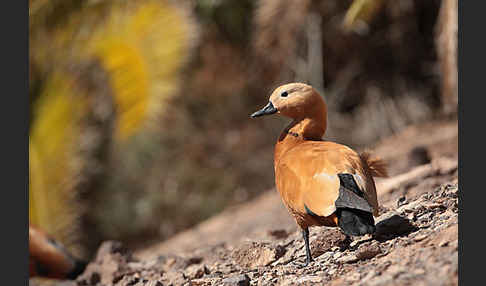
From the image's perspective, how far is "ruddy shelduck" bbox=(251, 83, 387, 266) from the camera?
11.8ft

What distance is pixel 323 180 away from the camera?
3.73m

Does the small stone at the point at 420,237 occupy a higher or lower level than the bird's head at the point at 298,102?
lower

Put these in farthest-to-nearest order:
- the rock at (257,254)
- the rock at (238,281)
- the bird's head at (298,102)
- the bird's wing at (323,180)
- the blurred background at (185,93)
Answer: the blurred background at (185,93), the rock at (257,254), the bird's head at (298,102), the rock at (238,281), the bird's wing at (323,180)

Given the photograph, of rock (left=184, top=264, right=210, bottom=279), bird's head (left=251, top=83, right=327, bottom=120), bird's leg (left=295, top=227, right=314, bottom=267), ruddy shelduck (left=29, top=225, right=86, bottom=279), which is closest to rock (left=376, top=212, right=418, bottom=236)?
bird's leg (left=295, top=227, right=314, bottom=267)

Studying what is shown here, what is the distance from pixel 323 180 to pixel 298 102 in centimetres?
76

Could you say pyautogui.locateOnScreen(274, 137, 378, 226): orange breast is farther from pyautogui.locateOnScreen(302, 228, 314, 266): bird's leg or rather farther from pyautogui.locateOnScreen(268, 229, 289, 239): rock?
pyautogui.locateOnScreen(268, 229, 289, 239): rock

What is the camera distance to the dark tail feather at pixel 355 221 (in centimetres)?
349

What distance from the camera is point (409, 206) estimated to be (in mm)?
4566

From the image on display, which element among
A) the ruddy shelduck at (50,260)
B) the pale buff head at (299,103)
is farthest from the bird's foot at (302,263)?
the ruddy shelduck at (50,260)

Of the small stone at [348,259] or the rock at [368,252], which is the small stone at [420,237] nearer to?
the rock at [368,252]

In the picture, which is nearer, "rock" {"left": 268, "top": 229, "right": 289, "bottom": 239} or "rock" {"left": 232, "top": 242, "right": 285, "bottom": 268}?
"rock" {"left": 232, "top": 242, "right": 285, "bottom": 268}

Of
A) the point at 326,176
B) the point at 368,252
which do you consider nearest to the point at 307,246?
the point at 368,252

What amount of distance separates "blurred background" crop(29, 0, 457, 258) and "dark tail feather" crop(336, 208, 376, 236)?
641 cm

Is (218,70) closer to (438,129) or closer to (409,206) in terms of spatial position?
(438,129)
